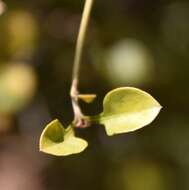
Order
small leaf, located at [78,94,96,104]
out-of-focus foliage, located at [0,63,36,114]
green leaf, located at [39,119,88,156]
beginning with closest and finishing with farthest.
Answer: green leaf, located at [39,119,88,156] → small leaf, located at [78,94,96,104] → out-of-focus foliage, located at [0,63,36,114]

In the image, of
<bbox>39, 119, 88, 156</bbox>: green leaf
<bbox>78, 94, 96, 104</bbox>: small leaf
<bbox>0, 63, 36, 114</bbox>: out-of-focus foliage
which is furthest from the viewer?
<bbox>0, 63, 36, 114</bbox>: out-of-focus foliage

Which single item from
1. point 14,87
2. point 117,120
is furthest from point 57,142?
point 14,87

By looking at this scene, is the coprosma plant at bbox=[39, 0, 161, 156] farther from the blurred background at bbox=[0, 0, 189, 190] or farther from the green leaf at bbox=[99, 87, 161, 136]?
the blurred background at bbox=[0, 0, 189, 190]

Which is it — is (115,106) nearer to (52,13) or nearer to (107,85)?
(107,85)

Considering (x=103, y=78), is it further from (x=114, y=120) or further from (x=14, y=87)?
(x=114, y=120)

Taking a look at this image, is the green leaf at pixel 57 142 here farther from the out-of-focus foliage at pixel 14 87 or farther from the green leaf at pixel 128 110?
the out-of-focus foliage at pixel 14 87

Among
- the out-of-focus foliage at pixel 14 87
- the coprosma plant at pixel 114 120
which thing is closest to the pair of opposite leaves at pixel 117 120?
the coprosma plant at pixel 114 120

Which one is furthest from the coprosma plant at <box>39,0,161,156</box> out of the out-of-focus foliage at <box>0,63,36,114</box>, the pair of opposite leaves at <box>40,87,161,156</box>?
the out-of-focus foliage at <box>0,63,36,114</box>
